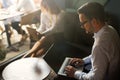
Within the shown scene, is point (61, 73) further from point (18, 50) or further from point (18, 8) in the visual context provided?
point (18, 8)

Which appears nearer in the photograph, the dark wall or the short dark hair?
the short dark hair

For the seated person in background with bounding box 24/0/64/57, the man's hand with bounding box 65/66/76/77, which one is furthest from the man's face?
the seated person in background with bounding box 24/0/64/57

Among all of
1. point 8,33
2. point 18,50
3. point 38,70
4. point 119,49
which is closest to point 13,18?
point 8,33

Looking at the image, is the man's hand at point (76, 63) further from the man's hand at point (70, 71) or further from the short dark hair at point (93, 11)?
the short dark hair at point (93, 11)

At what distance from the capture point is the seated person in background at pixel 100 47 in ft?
4.28

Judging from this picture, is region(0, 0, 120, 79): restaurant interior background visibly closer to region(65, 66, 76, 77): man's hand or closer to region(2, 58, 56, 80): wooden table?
region(2, 58, 56, 80): wooden table

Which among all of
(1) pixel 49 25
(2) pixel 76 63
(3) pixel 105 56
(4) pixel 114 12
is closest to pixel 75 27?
(1) pixel 49 25

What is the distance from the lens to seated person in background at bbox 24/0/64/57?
250 centimetres

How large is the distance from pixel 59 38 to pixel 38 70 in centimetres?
93

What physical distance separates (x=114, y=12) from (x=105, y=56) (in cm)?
170

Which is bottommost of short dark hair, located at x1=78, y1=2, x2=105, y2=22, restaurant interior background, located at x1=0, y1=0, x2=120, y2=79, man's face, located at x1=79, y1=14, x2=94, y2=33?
restaurant interior background, located at x1=0, y1=0, x2=120, y2=79

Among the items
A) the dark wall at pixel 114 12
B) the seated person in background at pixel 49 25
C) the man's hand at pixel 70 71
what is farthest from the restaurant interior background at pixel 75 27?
A: the man's hand at pixel 70 71

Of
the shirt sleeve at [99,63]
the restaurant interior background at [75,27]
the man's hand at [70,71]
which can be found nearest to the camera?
the shirt sleeve at [99,63]

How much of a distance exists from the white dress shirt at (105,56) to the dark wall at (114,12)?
4.84 feet
